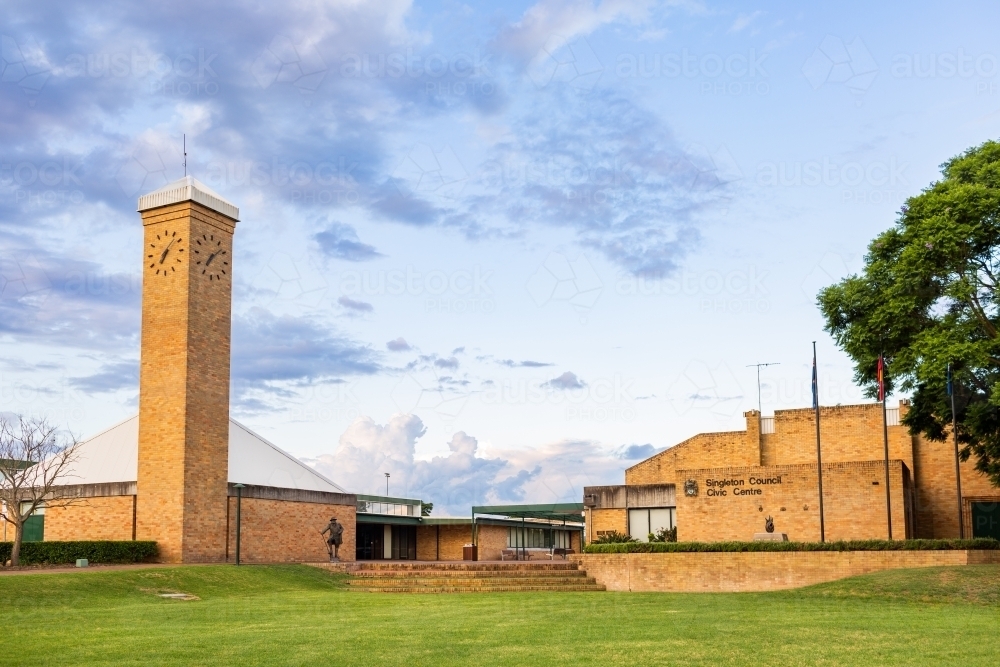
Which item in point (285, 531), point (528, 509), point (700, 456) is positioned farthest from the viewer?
point (528, 509)

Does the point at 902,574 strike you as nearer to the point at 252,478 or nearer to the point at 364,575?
the point at 364,575

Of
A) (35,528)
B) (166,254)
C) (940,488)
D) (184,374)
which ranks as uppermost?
(166,254)

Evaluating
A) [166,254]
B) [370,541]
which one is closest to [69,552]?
[166,254]

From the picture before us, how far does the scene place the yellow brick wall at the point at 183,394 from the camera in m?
33.9

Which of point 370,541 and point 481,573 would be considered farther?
point 370,541

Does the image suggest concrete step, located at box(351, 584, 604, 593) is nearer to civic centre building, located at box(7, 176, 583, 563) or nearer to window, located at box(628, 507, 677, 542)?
civic centre building, located at box(7, 176, 583, 563)

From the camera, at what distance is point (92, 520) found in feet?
117

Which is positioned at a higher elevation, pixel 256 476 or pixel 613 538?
pixel 256 476

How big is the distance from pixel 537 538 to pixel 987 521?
2653 cm

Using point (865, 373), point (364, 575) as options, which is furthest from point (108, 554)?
point (865, 373)

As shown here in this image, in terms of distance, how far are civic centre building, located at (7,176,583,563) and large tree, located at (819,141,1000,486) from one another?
21115 millimetres

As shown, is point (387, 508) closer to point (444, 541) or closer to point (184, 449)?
point (444, 541)

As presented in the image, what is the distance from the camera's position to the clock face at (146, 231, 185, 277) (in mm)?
35344

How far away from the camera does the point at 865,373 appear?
30.4 meters
